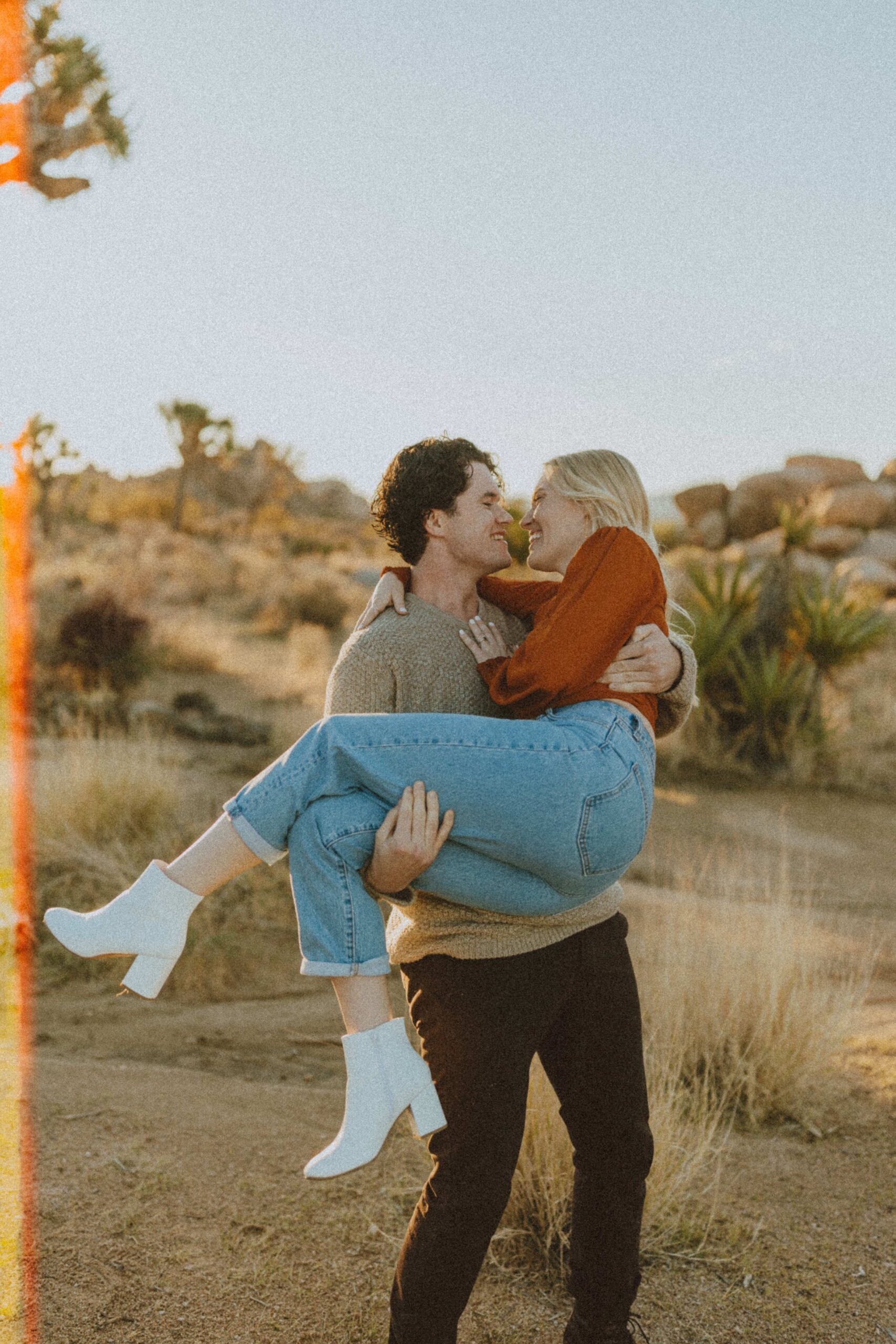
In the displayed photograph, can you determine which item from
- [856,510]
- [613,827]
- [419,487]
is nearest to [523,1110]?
[613,827]

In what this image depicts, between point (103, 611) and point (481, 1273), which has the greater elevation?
point (103, 611)

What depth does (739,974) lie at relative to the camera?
4.86m

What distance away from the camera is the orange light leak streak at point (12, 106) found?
9281 mm

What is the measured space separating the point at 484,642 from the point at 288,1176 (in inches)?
83.7

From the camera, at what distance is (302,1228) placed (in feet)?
11.5

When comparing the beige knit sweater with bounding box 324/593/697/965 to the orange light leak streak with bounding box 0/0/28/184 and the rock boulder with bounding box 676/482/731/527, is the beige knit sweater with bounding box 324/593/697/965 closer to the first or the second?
the orange light leak streak with bounding box 0/0/28/184

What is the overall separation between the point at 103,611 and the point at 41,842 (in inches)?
255

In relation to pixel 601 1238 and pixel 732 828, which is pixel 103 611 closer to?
pixel 732 828

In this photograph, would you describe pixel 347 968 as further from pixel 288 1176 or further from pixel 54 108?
pixel 54 108

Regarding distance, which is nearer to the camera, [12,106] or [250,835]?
[250,835]

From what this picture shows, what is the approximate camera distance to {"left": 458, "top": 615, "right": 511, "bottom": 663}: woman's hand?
2.81 meters

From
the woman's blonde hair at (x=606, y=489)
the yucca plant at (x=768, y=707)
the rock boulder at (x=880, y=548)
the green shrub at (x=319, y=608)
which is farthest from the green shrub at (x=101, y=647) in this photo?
the rock boulder at (x=880, y=548)

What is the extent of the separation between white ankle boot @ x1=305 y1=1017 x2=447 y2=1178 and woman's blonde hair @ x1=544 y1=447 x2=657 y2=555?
137cm

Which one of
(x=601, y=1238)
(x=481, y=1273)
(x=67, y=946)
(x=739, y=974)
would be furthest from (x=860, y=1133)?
(x=67, y=946)
